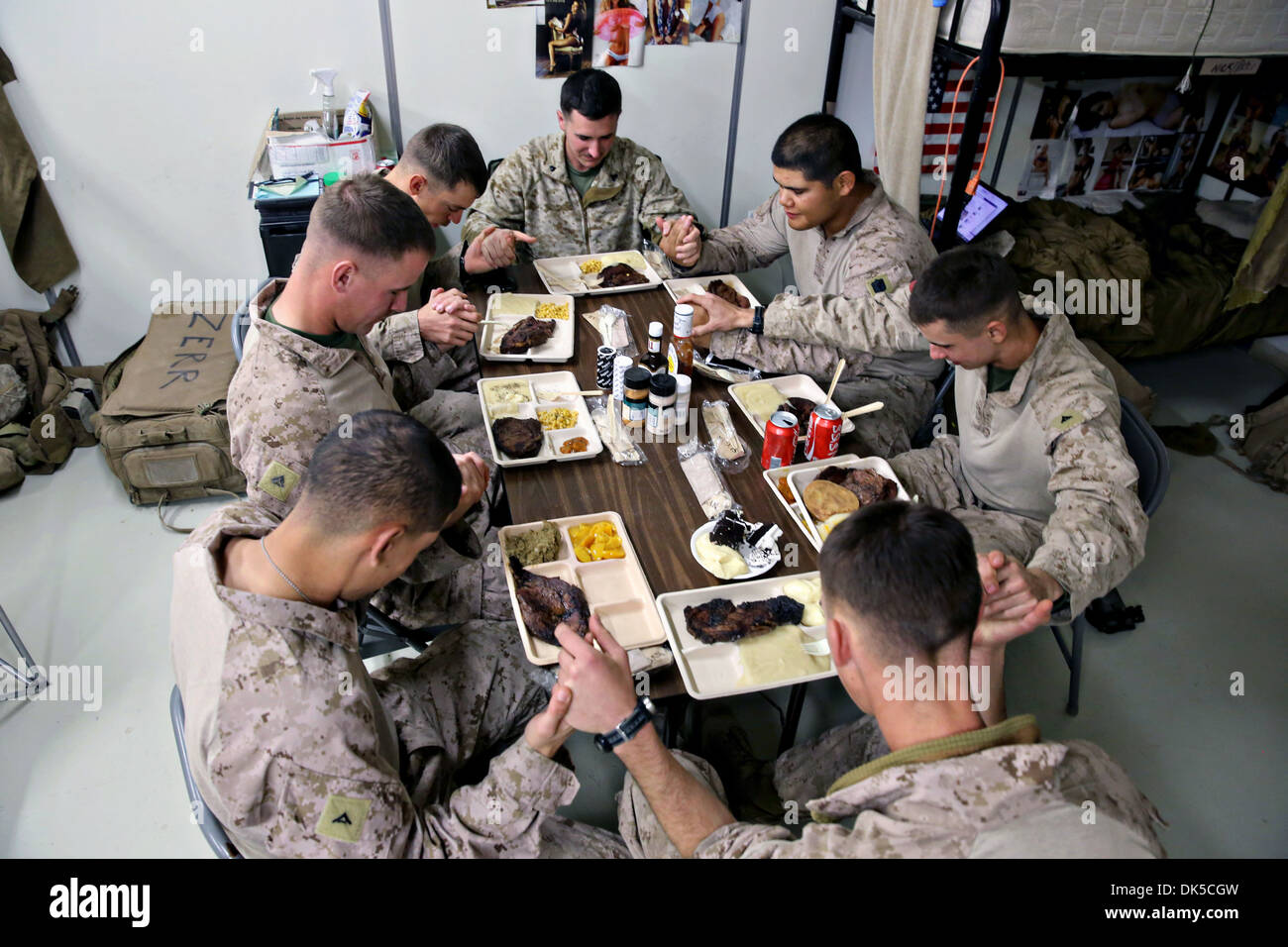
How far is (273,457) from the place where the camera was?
7.25 feet

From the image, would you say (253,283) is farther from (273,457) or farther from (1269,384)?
(1269,384)

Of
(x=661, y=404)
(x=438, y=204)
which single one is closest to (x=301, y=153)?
(x=438, y=204)

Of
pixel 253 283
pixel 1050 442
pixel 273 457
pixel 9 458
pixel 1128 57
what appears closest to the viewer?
pixel 273 457

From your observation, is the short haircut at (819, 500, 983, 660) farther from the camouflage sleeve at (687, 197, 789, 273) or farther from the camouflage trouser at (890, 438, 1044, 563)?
the camouflage sleeve at (687, 197, 789, 273)

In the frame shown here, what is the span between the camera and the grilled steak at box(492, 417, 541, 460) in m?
2.53

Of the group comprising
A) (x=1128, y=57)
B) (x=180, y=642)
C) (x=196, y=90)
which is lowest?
(x=180, y=642)

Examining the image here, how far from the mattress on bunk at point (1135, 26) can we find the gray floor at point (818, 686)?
6.67ft

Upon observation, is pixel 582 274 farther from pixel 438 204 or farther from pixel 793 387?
pixel 793 387

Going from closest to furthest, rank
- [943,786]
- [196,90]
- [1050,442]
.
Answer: [943,786] < [1050,442] < [196,90]

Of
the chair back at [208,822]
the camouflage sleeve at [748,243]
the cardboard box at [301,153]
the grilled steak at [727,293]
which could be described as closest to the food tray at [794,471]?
the grilled steak at [727,293]

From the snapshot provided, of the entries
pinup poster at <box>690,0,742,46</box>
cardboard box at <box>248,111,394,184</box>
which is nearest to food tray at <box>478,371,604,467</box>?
cardboard box at <box>248,111,394,184</box>

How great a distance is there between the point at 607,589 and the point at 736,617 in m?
0.36
